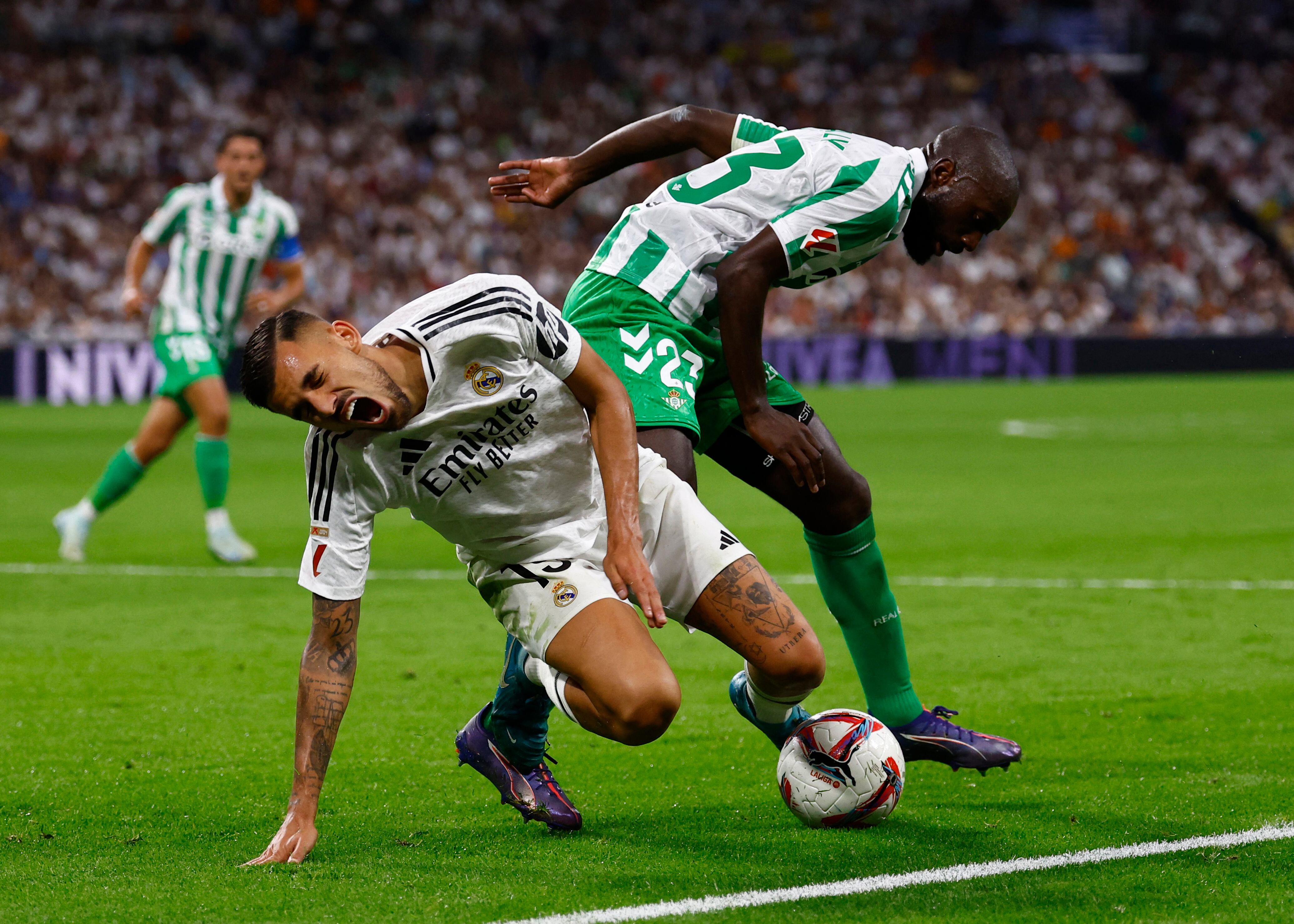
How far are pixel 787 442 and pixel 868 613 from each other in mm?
712

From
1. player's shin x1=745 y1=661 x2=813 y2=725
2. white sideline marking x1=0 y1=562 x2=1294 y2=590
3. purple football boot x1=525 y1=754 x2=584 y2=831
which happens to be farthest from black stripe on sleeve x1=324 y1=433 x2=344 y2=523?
white sideline marking x1=0 y1=562 x2=1294 y2=590

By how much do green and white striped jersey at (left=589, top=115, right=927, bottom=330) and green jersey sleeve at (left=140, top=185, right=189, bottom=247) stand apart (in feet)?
17.4

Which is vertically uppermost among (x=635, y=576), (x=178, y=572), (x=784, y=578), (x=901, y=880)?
(x=635, y=576)

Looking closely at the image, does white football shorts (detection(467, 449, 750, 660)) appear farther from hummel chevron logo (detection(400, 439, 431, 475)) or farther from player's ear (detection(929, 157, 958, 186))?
player's ear (detection(929, 157, 958, 186))

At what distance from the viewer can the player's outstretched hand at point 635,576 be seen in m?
3.38

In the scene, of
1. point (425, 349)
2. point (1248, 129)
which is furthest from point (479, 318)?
point (1248, 129)

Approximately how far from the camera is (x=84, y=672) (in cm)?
582

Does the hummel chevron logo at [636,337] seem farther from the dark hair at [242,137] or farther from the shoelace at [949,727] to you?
the dark hair at [242,137]

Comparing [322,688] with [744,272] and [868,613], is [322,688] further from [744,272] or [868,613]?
[868,613]

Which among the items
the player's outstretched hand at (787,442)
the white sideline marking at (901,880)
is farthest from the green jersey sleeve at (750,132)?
the white sideline marking at (901,880)

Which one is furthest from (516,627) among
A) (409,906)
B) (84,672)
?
(84,672)

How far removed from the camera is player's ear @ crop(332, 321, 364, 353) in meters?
3.43

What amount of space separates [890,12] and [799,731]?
103 feet

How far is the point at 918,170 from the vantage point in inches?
167
